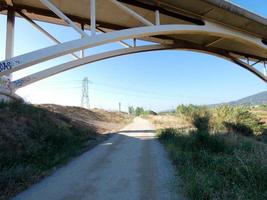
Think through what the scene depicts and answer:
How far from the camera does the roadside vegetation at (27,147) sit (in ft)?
19.5

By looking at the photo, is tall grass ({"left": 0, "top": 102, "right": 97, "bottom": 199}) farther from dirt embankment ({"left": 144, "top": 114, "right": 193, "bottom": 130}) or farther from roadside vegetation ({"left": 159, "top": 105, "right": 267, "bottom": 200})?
dirt embankment ({"left": 144, "top": 114, "right": 193, "bottom": 130})

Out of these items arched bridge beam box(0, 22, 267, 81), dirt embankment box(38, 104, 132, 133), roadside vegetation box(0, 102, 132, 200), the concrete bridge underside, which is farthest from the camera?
dirt embankment box(38, 104, 132, 133)

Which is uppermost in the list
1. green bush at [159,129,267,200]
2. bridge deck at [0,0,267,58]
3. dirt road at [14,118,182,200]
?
bridge deck at [0,0,267,58]

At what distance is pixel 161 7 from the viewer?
12266 millimetres

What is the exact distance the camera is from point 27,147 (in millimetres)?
8445

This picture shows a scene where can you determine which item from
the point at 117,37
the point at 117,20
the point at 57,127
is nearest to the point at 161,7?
the point at 117,20

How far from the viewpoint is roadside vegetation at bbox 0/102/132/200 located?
19.5ft

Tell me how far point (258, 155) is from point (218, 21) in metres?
9.81

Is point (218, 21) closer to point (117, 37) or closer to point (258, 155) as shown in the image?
point (117, 37)

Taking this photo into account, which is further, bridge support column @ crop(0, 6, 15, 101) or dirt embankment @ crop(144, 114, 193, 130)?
dirt embankment @ crop(144, 114, 193, 130)

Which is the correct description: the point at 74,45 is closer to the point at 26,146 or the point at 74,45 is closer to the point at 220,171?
the point at 26,146

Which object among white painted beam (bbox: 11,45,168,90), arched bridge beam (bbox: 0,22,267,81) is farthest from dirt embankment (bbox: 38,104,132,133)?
arched bridge beam (bbox: 0,22,267,81)

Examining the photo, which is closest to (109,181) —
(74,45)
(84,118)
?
(74,45)

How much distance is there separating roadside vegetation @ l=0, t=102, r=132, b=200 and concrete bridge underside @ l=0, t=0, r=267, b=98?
1425 millimetres
